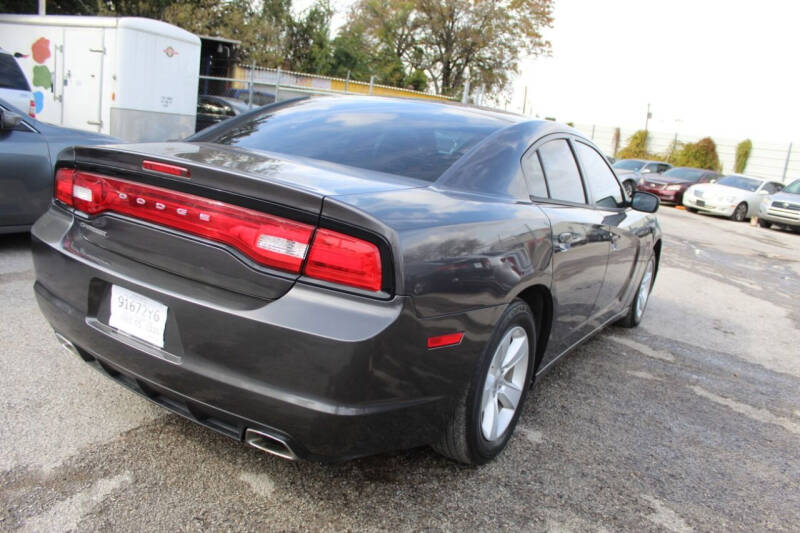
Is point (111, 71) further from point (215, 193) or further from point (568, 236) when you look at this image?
point (215, 193)

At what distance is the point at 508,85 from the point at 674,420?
40.2 meters

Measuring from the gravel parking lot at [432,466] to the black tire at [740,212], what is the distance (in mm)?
16645

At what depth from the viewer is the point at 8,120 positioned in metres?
4.97

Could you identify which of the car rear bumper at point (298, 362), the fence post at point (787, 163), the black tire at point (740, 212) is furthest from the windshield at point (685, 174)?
the car rear bumper at point (298, 362)

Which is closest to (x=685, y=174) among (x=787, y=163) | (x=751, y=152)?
(x=787, y=163)

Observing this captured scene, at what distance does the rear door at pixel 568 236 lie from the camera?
303 centimetres

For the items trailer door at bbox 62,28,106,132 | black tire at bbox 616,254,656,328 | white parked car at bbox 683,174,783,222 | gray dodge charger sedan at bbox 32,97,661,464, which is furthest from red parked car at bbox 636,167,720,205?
gray dodge charger sedan at bbox 32,97,661,464

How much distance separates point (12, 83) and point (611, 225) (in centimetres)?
853

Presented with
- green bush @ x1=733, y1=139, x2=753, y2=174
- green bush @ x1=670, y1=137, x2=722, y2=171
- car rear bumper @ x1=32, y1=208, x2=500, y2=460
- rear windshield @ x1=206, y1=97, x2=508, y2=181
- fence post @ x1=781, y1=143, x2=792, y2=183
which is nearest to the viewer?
car rear bumper @ x1=32, y1=208, x2=500, y2=460

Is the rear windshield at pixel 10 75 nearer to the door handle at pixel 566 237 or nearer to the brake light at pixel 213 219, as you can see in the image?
the brake light at pixel 213 219

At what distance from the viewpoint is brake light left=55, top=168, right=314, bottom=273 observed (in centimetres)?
199

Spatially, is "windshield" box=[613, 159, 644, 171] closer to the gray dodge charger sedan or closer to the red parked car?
the red parked car

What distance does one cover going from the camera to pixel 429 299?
2062mm

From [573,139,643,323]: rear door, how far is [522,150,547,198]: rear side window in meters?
0.70
